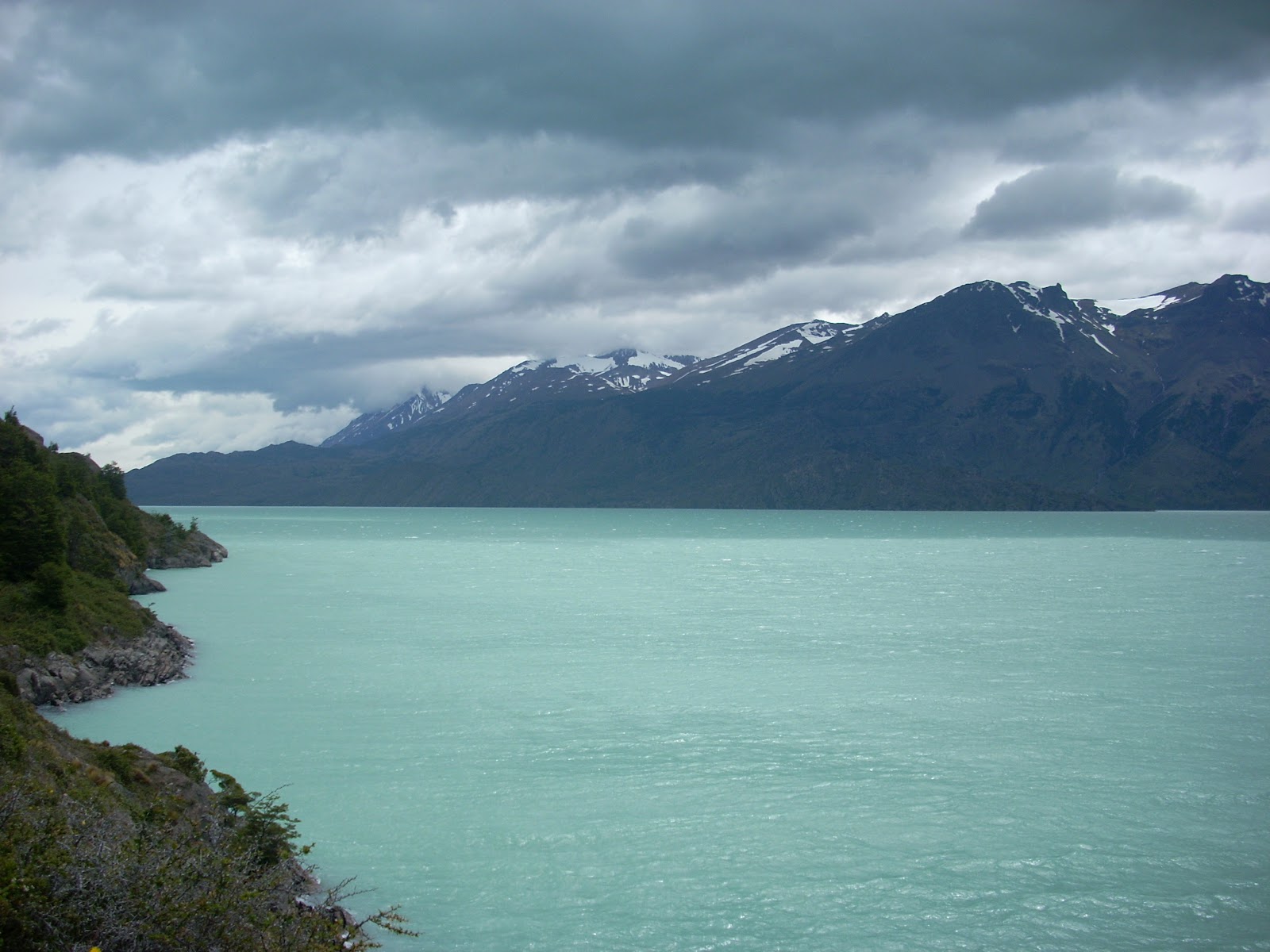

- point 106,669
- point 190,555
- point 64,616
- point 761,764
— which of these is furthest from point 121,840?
point 190,555

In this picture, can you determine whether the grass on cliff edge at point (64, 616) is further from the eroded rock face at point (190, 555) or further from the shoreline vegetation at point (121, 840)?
the eroded rock face at point (190, 555)

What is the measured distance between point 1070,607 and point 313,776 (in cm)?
Result: 6522

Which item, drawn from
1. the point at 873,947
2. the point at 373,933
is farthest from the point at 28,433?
the point at 873,947

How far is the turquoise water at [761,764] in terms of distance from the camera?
21.5m

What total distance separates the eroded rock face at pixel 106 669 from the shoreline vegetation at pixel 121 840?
0.25 feet

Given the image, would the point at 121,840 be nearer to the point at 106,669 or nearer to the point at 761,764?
the point at 761,764

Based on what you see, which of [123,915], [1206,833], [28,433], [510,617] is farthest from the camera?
[28,433]

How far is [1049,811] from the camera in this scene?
27234mm

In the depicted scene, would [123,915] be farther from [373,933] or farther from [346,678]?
[346,678]

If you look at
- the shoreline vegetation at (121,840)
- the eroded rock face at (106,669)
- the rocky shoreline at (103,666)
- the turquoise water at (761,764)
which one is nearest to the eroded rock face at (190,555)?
the turquoise water at (761,764)

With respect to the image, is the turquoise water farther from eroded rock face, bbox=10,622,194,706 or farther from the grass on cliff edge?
the grass on cliff edge

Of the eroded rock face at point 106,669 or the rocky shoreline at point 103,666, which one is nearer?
the rocky shoreline at point 103,666

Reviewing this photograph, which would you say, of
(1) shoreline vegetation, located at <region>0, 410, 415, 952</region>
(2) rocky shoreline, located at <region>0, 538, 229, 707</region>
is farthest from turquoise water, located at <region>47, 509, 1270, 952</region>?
(1) shoreline vegetation, located at <region>0, 410, 415, 952</region>

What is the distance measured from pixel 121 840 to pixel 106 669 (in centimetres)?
3519
